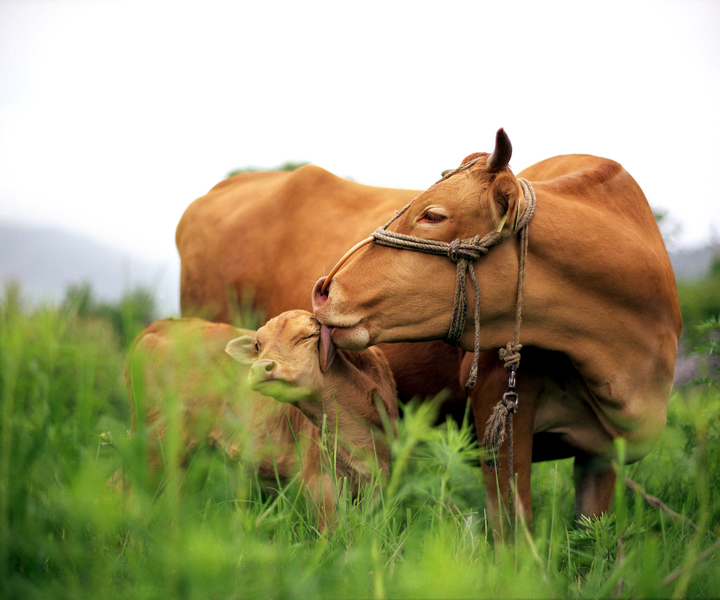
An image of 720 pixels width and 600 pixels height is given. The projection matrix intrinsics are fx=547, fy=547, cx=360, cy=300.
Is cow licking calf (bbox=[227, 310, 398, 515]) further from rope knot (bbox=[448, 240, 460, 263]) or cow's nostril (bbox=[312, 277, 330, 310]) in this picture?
rope knot (bbox=[448, 240, 460, 263])

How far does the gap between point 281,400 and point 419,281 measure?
0.81 m

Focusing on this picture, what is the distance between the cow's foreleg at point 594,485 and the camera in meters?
3.07

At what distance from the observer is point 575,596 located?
175 cm

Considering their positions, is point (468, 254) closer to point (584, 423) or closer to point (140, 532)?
point (584, 423)

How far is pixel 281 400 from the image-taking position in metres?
2.46

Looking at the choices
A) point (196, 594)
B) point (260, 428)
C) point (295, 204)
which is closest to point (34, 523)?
point (196, 594)

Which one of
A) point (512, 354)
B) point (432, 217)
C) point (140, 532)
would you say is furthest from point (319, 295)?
point (140, 532)

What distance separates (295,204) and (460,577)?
385 centimetres

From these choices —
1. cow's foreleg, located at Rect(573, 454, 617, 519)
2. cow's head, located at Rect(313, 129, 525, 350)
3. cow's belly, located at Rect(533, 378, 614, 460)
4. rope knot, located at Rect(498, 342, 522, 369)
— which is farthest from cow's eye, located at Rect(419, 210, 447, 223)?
cow's foreleg, located at Rect(573, 454, 617, 519)

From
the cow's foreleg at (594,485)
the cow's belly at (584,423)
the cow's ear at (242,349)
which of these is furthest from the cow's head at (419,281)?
the cow's foreleg at (594,485)

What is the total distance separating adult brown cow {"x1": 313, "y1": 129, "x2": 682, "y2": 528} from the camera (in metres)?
2.40

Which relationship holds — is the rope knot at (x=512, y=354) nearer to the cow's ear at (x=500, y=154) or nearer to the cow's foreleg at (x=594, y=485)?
the cow's ear at (x=500, y=154)

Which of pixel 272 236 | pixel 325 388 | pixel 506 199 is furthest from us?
pixel 272 236

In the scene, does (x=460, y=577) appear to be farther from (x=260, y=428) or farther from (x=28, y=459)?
(x=260, y=428)
